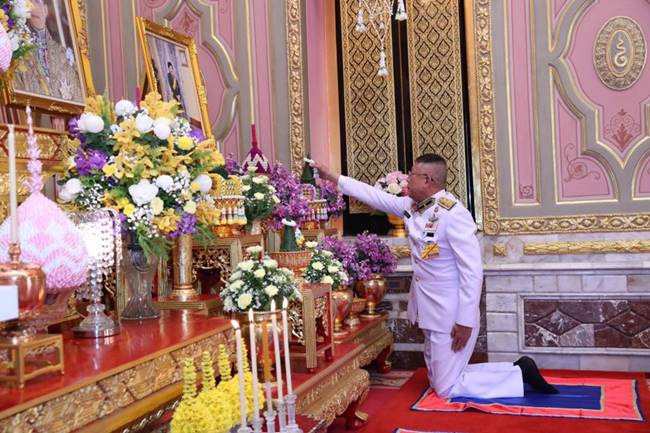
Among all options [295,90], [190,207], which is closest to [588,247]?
[295,90]

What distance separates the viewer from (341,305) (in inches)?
171

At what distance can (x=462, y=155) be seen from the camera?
555 cm

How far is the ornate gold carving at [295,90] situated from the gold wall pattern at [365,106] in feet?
2.26

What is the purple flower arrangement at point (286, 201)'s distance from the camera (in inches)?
159

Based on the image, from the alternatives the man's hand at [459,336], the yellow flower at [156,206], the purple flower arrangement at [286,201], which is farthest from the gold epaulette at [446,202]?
the yellow flower at [156,206]

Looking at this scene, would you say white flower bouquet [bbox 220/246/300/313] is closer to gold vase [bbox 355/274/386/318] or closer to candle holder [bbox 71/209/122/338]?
candle holder [bbox 71/209/122/338]

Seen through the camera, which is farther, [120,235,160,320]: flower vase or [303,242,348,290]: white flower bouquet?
[303,242,348,290]: white flower bouquet

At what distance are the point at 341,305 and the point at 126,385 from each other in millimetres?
2434

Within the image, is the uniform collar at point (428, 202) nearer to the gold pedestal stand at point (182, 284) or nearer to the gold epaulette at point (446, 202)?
the gold epaulette at point (446, 202)

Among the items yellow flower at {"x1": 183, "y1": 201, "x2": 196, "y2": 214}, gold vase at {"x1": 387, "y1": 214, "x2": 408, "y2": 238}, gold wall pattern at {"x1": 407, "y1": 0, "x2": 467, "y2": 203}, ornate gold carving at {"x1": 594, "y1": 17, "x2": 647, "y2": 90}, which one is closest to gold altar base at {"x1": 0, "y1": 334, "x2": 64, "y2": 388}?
yellow flower at {"x1": 183, "y1": 201, "x2": 196, "y2": 214}

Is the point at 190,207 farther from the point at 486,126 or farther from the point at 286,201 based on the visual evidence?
the point at 486,126

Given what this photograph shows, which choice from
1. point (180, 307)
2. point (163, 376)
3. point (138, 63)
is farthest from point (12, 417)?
point (138, 63)

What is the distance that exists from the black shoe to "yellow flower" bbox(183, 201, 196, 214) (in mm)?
2452

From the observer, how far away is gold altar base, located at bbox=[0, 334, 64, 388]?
1775 mm
